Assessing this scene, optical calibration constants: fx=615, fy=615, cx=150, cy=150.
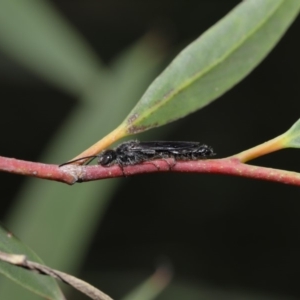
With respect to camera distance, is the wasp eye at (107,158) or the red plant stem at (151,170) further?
the wasp eye at (107,158)

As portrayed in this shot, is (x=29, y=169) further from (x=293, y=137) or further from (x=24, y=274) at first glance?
(x=293, y=137)

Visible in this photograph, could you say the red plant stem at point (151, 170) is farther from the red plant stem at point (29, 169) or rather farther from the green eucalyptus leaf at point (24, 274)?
the green eucalyptus leaf at point (24, 274)

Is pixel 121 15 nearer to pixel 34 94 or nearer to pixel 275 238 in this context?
pixel 34 94

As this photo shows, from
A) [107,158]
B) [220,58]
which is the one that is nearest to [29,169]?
[107,158]

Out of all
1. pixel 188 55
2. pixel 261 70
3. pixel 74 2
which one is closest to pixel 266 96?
pixel 261 70

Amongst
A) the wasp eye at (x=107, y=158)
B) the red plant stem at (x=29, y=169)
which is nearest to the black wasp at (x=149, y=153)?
the wasp eye at (x=107, y=158)
